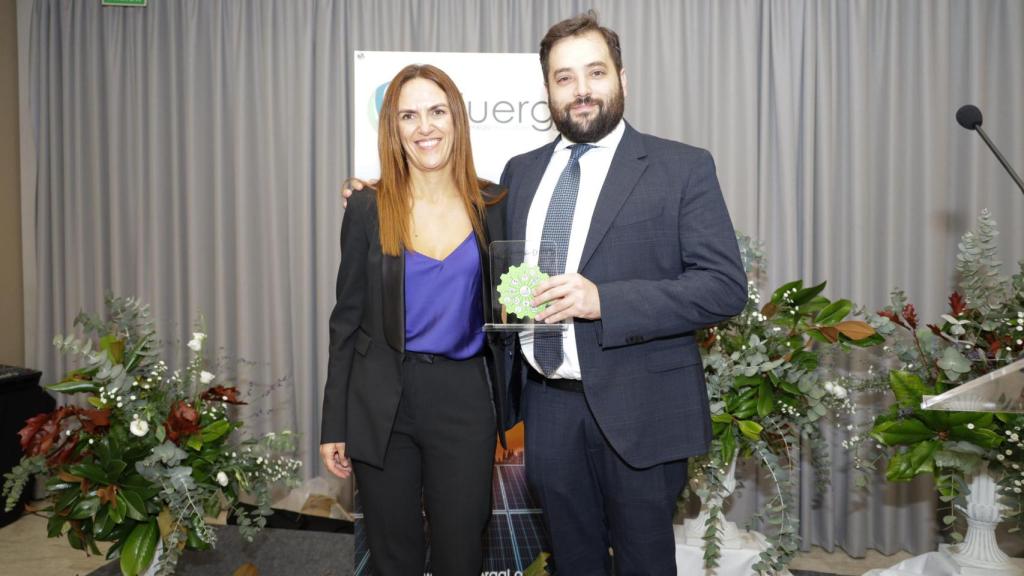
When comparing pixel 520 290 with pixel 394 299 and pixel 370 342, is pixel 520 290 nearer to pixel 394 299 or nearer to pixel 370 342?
pixel 394 299

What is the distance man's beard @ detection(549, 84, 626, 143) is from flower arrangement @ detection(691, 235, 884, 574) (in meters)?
1.25

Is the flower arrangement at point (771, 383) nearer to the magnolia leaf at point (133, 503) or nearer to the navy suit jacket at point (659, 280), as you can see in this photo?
the navy suit jacket at point (659, 280)

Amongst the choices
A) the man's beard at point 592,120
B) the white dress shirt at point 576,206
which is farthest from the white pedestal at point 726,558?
the man's beard at point 592,120

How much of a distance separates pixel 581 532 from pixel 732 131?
265 centimetres

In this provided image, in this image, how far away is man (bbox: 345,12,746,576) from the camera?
5.90ft

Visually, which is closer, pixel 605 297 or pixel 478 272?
pixel 605 297

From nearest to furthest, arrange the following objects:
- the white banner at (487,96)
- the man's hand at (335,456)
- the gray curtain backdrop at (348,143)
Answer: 1. the man's hand at (335,456)
2. the white banner at (487,96)
3. the gray curtain backdrop at (348,143)

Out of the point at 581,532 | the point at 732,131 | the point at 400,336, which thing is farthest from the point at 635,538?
the point at 732,131

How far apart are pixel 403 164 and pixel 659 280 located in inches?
29.3

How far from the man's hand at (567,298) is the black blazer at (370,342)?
21cm

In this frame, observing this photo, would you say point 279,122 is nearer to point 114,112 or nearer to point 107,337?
point 114,112

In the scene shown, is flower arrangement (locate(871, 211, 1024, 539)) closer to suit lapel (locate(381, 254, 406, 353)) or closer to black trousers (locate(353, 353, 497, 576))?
black trousers (locate(353, 353, 497, 576))

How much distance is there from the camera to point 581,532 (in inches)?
75.6

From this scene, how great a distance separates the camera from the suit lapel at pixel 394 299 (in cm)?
190
